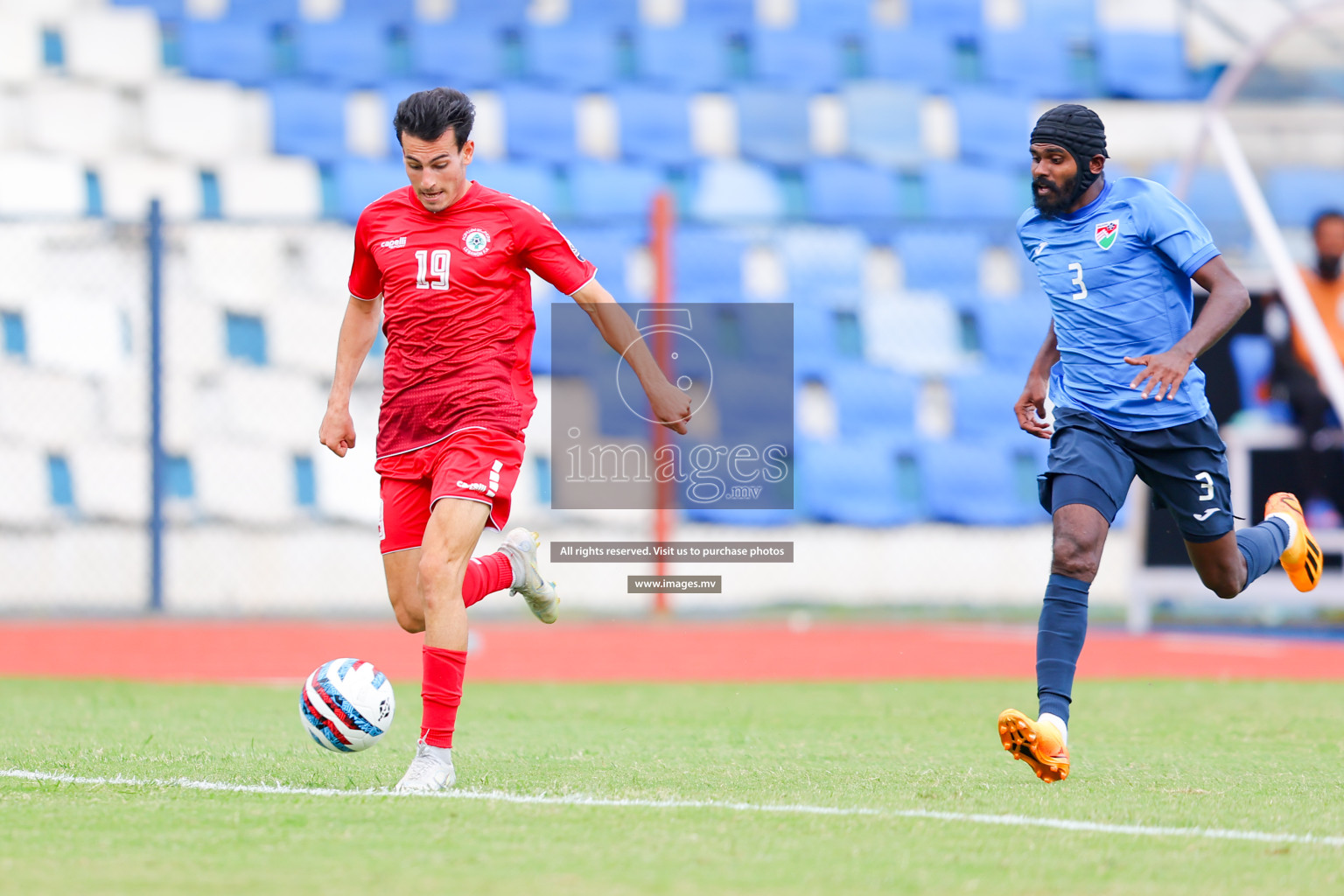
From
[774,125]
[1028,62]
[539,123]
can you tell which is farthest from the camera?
[1028,62]

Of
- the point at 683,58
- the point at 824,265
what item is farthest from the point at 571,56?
the point at 824,265

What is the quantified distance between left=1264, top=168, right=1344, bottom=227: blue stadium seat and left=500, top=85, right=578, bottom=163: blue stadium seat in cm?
662

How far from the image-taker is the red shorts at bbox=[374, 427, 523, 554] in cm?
502

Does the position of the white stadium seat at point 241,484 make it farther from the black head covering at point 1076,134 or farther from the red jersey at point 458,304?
the black head covering at point 1076,134

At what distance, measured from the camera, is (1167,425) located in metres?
5.36

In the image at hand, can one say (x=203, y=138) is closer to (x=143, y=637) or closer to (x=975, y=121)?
(x=143, y=637)

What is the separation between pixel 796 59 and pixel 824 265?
3.16 meters

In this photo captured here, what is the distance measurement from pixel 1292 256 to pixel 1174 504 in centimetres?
722

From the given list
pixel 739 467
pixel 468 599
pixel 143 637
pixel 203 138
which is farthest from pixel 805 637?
pixel 203 138

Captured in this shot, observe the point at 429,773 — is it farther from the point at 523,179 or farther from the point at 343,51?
the point at 343,51

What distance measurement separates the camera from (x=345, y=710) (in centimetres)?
492

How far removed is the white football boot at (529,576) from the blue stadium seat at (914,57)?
11.8 m

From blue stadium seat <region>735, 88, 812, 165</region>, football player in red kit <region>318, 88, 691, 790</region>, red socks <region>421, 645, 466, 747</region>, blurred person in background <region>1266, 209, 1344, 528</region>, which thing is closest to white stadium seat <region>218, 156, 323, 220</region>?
blue stadium seat <region>735, 88, 812, 165</region>

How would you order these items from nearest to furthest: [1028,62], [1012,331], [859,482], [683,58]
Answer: [859,482]
[1012,331]
[683,58]
[1028,62]
